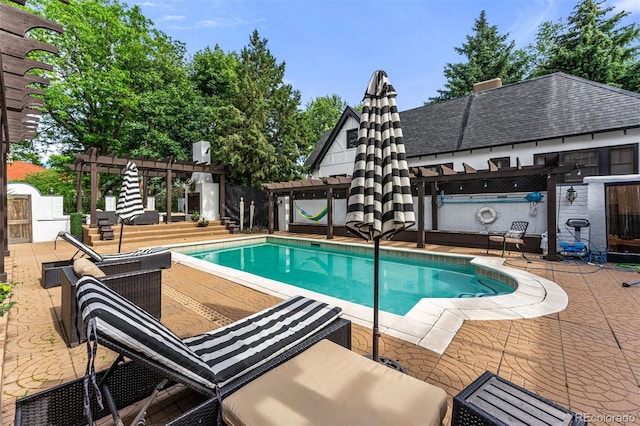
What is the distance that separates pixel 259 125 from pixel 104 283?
13.2 m

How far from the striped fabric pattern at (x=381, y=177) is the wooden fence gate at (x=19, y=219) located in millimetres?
15271

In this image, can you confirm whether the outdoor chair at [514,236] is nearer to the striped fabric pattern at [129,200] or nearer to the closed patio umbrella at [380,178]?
the closed patio umbrella at [380,178]

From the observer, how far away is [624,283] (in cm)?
489

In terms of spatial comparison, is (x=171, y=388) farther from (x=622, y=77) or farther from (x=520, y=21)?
(x=520, y=21)

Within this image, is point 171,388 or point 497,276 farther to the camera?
point 497,276

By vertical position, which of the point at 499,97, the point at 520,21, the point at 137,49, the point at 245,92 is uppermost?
the point at 520,21

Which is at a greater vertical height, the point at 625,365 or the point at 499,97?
the point at 499,97

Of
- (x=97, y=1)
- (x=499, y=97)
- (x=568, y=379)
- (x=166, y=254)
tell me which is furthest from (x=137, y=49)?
(x=568, y=379)

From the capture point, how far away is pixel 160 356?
144cm

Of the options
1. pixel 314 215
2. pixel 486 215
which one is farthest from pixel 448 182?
pixel 314 215

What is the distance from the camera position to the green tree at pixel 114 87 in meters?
15.7

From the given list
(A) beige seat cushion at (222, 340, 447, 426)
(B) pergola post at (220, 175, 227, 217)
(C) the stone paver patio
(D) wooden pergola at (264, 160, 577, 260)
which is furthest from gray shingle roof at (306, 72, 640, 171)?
(A) beige seat cushion at (222, 340, 447, 426)

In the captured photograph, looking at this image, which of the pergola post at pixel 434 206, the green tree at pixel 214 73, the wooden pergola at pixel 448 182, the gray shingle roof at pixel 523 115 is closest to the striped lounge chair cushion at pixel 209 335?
the wooden pergola at pixel 448 182

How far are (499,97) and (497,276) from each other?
10.6m
